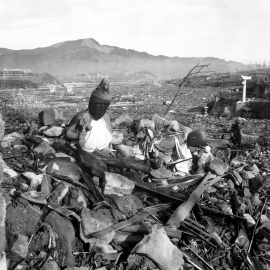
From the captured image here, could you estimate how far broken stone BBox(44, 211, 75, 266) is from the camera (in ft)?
9.34

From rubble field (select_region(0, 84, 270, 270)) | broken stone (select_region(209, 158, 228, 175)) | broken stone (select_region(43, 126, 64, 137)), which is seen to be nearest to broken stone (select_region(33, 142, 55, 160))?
rubble field (select_region(0, 84, 270, 270))

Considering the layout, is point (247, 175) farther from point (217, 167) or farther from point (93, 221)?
point (93, 221)

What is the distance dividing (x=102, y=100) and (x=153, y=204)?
48.1 inches

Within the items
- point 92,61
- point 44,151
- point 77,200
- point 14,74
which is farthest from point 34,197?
point 92,61

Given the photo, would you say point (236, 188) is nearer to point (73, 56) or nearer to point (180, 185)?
point (180, 185)

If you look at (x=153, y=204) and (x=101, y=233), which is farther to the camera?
(x=153, y=204)

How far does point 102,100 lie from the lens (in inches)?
152

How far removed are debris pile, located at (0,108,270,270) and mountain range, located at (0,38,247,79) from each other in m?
103

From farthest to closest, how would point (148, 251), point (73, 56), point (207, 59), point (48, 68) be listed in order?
point (207, 59) < point (73, 56) < point (48, 68) < point (148, 251)

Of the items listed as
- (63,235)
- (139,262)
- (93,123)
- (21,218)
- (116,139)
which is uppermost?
(93,123)

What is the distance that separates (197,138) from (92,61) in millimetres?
141663

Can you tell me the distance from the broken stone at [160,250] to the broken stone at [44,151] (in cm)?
149

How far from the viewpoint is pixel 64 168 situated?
3576 millimetres

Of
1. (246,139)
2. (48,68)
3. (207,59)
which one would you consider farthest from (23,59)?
(246,139)
